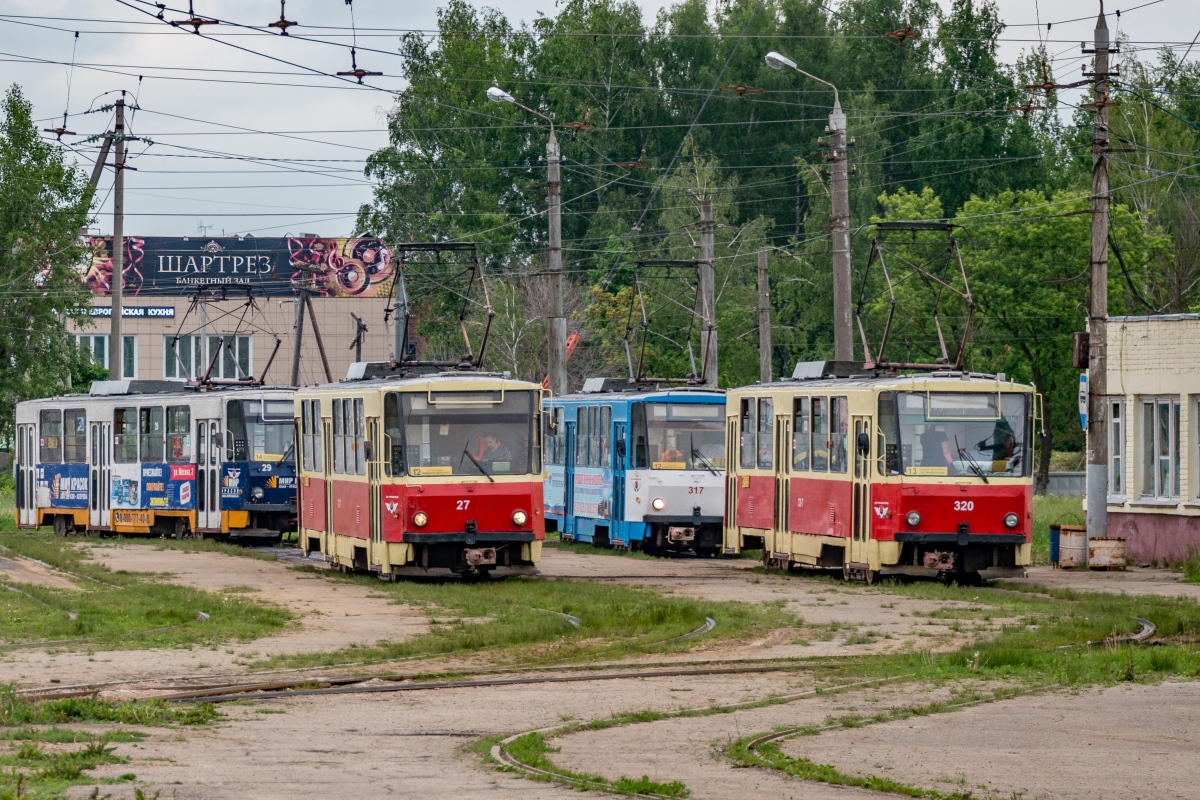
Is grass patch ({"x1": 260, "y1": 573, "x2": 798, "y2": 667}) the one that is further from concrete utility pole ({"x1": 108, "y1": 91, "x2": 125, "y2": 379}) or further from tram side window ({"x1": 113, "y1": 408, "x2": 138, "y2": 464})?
concrete utility pole ({"x1": 108, "y1": 91, "x2": 125, "y2": 379})

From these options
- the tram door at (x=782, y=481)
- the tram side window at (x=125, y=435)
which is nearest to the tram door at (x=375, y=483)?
the tram door at (x=782, y=481)

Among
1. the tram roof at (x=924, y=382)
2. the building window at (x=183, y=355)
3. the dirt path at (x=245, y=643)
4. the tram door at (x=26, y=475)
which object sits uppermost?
the building window at (x=183, y=355)

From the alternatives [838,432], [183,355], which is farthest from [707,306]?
[183,355]

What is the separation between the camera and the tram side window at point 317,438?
94.2 feet

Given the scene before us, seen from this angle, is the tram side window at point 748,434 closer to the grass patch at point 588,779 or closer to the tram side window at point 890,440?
the tram side window at point 890,440

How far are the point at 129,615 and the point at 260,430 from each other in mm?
16819

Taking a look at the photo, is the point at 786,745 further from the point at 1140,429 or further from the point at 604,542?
the point at 604,542

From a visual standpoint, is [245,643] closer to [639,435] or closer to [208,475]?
[639,435]

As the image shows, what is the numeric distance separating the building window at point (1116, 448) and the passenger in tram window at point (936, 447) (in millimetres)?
8047

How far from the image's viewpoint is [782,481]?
2805 cm

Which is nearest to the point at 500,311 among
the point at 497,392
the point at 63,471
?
the point at 63,471

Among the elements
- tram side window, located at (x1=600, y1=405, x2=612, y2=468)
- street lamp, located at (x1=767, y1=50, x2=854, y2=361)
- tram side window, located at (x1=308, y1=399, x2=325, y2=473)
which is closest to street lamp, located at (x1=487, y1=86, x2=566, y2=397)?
tram side window, located at (x1=600, y1=405, x2=612, y2=468)

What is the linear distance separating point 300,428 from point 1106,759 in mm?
20646

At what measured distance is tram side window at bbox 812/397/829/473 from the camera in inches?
1043
